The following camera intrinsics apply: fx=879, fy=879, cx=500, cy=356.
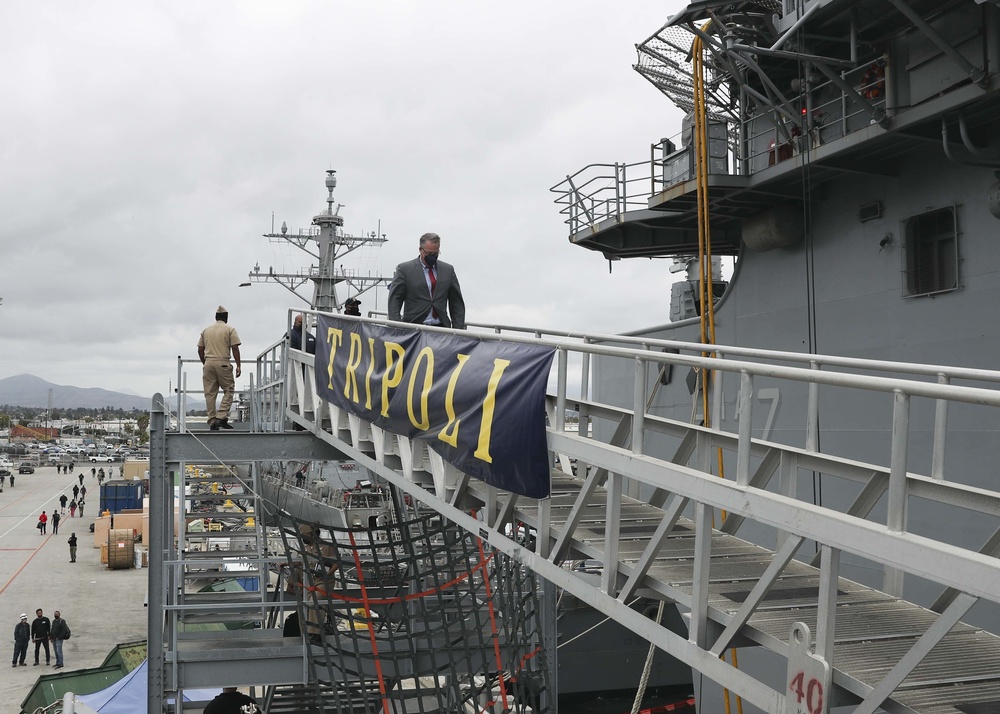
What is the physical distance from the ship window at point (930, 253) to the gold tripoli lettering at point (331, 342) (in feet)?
22.4

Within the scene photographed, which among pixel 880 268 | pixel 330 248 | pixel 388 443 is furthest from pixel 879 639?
pixel 330 248

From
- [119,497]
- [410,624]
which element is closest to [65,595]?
[119,497]

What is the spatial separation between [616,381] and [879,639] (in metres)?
11.9

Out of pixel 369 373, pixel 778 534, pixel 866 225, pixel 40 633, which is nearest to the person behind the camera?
pixel 778 534

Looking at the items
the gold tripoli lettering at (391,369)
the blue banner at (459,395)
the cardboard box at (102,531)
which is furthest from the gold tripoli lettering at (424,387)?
the cardboard box at (102,531)

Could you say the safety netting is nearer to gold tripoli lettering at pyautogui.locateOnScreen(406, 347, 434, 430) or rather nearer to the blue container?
gold tripoli lettering at pyautogui.locateOnScreen(406, 347, 434, 430)

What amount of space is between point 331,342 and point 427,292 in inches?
73.1

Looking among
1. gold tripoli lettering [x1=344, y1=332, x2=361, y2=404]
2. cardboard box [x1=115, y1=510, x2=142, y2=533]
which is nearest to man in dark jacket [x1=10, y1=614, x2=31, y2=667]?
gold tripoli lettering [x1=344, y1=332, x2=361, y2=404]

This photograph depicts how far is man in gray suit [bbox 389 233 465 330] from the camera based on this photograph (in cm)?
789

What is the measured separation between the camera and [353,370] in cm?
865

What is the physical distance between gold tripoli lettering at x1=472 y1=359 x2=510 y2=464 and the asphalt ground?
52.7 feet

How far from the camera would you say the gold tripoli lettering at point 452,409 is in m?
6.50

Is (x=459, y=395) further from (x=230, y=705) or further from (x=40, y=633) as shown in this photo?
(x=40, y=633)

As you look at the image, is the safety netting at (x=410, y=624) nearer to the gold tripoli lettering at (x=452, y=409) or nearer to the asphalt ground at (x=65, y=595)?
the gold tripoli lettering at (x=452, y=409)
